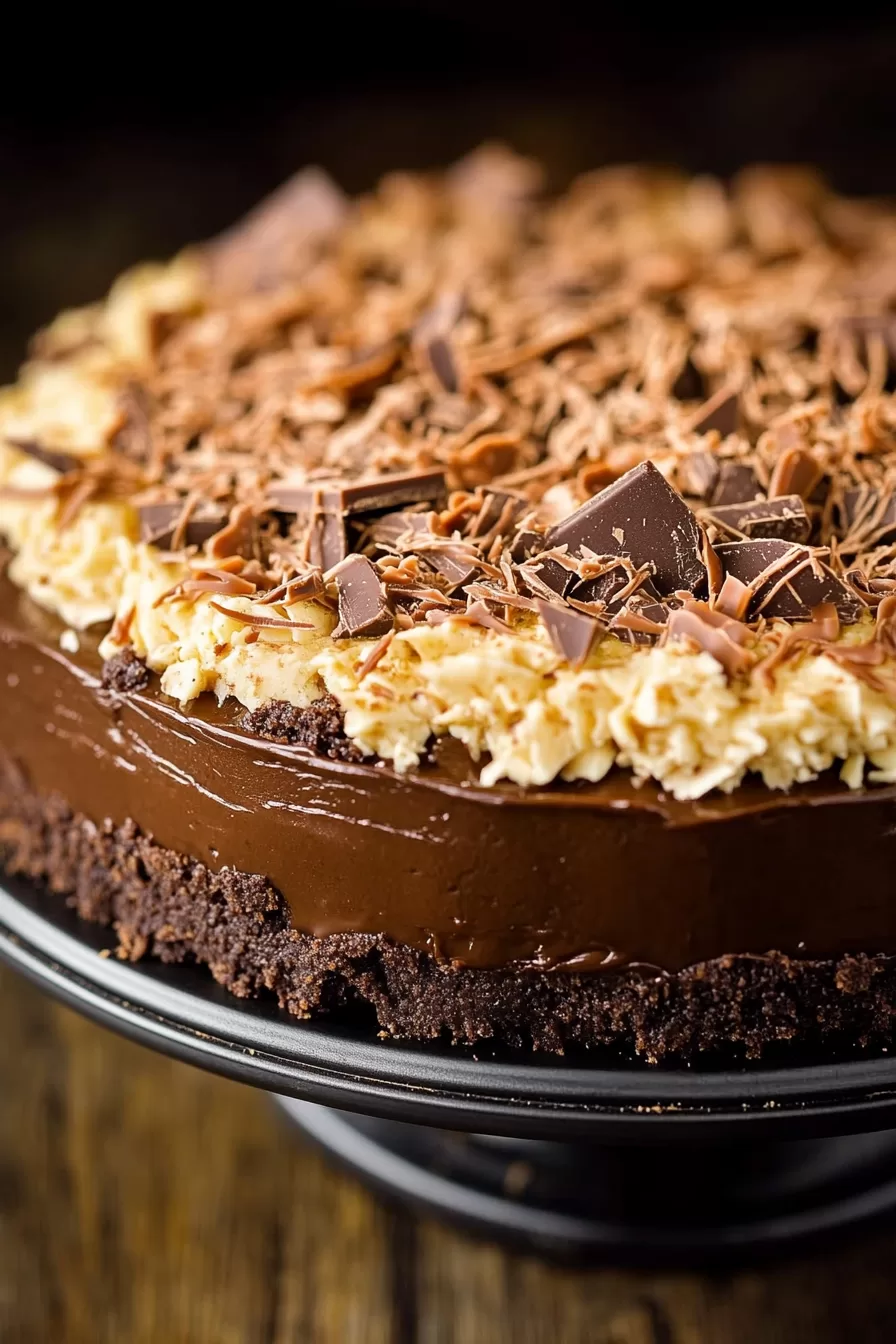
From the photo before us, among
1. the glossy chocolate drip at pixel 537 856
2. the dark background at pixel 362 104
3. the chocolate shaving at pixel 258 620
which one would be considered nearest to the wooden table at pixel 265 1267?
the glossy chocolate drip at pixel 537 856

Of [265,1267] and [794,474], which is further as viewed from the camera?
[265,1267]

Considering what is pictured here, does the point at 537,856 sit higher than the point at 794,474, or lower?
lower

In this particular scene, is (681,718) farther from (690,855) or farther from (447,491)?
(447,491)

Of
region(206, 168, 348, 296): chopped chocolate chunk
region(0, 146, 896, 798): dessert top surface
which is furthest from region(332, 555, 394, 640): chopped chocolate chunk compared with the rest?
region(206, 168, 348, 296): chopped chocolate chunk

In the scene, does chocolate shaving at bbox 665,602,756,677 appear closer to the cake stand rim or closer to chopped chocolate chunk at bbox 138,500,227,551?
the cake stand rim

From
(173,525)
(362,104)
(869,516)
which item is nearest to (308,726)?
(173,525)

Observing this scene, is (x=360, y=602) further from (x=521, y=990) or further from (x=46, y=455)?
(x=46, y=455)

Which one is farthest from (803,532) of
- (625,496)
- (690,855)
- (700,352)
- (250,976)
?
(250,976)
